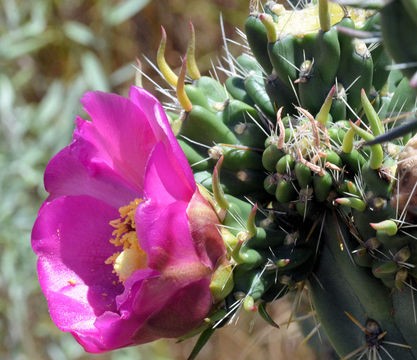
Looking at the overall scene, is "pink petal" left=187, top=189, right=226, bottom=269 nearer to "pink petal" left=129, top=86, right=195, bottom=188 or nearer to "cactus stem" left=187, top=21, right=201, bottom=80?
"pink petal" left=129, top=86, right=195, bottom=188

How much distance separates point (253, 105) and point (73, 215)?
1.03 ft

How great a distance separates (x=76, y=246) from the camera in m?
0.88

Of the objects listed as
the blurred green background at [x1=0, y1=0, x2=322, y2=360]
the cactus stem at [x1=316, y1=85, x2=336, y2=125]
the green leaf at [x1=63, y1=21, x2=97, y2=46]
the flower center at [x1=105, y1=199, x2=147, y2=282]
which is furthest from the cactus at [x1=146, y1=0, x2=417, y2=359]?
the green leaf at [x1=63, y1=21, x2=97, y2=46]

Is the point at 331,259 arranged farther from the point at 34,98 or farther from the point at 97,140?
the point at 34,98

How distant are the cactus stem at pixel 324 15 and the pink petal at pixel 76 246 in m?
0.38

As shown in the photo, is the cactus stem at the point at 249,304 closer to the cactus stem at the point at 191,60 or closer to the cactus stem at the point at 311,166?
the cactus stem at the point at 311,166

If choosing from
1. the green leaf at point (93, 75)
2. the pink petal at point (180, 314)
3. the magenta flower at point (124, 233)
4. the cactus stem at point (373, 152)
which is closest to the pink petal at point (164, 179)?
the magenta flower at point (124, 233)

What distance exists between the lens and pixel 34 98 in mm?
3334

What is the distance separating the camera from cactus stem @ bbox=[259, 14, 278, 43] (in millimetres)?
820

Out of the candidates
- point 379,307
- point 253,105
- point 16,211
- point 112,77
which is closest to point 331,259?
point 379,307

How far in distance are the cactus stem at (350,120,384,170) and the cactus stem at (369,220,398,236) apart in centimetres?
7

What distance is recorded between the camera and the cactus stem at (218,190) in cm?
77

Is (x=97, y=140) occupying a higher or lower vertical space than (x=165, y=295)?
higher

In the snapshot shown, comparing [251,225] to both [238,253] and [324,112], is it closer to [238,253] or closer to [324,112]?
[238,253]
